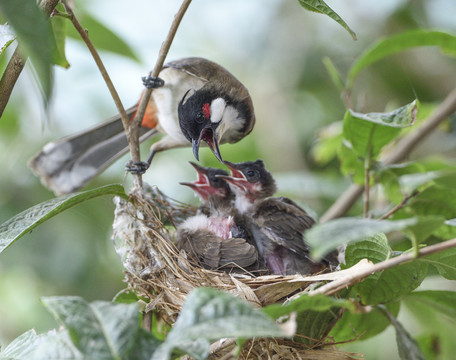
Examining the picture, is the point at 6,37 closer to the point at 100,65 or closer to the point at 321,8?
the point at 100,65

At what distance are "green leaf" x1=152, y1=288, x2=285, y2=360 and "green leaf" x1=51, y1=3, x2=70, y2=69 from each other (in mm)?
1044

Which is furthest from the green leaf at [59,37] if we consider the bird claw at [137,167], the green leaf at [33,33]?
the green leaf at [33,33]

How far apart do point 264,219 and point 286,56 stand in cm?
286

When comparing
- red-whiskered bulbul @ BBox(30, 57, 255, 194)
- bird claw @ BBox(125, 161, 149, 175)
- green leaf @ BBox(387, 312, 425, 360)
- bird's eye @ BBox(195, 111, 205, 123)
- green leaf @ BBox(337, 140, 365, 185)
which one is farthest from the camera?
red-whiskered bulbul @ BBox(30, 57, 255, 194)

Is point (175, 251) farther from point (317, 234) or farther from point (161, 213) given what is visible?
point (317, 234)

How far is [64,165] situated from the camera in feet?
8.99

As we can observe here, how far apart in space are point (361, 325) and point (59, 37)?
138 centimetres

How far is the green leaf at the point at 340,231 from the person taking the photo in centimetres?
89

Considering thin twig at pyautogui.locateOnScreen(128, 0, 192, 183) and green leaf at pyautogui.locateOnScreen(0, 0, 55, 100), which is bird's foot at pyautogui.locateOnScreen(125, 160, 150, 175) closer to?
thin twig at pyautogui.locateOnScreen(128, 0, 192, 183)

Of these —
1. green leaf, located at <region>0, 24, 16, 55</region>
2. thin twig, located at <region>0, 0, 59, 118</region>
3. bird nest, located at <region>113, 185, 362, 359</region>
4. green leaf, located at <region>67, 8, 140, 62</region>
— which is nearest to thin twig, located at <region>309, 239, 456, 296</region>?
bird nest, located at <region>113, 185, 362, 359</region>

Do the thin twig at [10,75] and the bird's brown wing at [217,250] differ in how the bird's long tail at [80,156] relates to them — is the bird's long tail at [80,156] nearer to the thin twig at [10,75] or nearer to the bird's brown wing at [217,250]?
the bird's brown wing at [217,250]

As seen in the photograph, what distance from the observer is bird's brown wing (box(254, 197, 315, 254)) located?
224 cm

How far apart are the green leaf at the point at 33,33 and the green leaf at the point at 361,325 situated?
1.21m

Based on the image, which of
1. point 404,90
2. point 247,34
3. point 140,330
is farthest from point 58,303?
point 247,34
